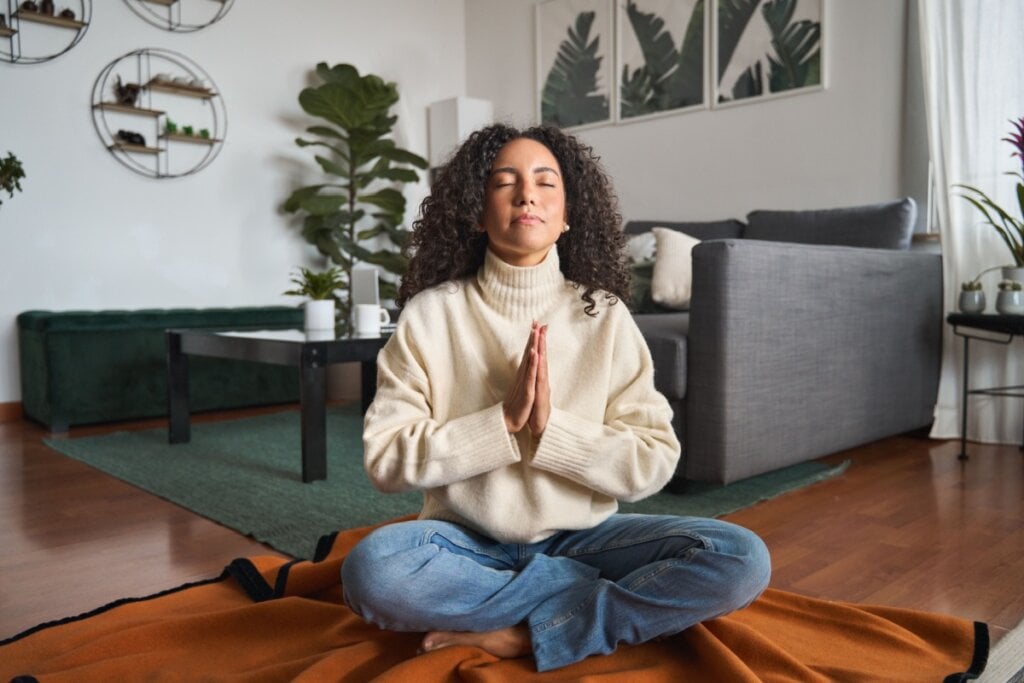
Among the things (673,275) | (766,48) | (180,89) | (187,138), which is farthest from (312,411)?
(766,48)

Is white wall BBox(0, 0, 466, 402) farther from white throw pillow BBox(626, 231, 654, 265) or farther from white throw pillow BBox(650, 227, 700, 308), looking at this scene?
white throw pillow BBox(650, 227, 700, 308)

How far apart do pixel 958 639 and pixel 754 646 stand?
339mm

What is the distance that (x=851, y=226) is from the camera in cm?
281

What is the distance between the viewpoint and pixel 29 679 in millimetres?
1069

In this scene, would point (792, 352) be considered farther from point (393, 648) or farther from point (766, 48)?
point (766, 48)

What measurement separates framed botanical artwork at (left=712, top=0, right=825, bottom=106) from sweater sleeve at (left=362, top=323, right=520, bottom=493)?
9.58 feet

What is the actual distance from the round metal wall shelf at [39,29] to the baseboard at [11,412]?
56.8 inches

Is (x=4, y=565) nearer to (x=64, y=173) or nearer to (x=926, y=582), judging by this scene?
(x=926, y=582)

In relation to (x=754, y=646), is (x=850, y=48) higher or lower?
higher

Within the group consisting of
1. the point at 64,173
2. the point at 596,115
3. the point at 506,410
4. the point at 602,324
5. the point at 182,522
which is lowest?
the point at 182,522

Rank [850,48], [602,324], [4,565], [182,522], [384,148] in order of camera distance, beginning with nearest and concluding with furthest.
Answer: [602,324]
[4,565]
[182,522]
[850,48]
[384,148]

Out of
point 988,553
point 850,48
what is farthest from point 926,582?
point 850,48

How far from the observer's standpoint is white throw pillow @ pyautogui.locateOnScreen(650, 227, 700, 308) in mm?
2738

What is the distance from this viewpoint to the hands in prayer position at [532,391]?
1022 mm
